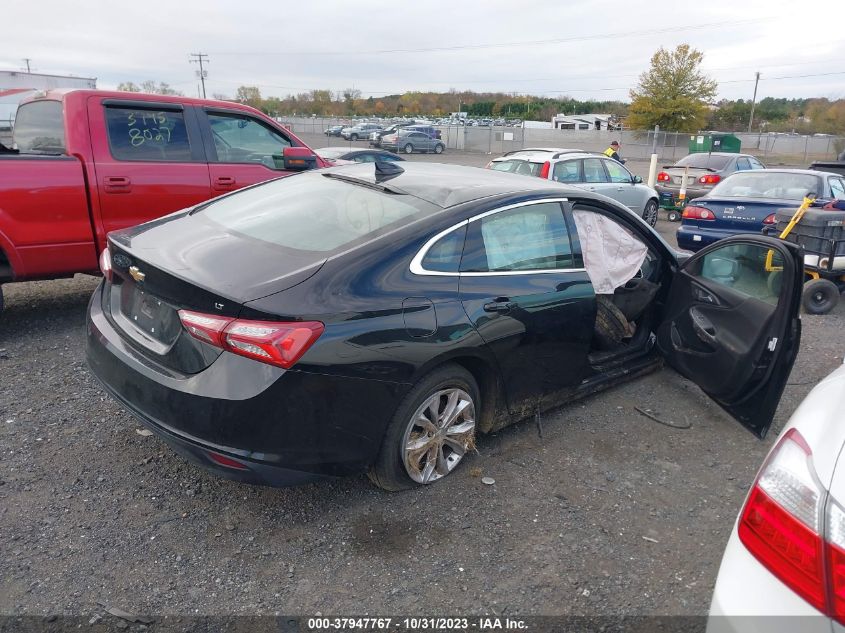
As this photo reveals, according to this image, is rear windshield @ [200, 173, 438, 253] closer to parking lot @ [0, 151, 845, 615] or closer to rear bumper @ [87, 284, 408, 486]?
rear bumper @ [87, 284, 408, 486]

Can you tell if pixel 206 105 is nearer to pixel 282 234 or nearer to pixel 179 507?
pixel 282 234

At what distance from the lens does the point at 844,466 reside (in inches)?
62.1

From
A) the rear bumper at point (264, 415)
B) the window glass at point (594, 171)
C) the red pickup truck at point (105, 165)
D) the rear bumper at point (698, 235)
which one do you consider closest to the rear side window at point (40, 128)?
the red pickup truck at point (105, 165)

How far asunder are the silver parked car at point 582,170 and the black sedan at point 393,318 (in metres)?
6.44

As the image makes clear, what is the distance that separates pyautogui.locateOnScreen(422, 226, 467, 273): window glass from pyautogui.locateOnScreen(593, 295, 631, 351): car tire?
1.64 metres

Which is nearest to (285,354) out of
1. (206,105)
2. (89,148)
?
(89,148)

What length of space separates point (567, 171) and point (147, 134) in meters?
7.30

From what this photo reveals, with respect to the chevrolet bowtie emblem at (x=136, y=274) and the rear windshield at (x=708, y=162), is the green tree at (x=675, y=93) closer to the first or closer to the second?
the rear windshield at (x=708, y=162)

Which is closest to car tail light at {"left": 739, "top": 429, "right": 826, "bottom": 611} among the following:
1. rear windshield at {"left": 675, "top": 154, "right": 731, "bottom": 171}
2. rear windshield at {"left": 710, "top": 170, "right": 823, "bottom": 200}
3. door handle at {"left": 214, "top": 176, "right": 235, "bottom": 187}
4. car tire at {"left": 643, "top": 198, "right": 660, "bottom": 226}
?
door handle at {"left": 214, "top": 176, "right": 235, "bottom": 187}

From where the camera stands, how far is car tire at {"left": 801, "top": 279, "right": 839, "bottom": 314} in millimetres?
6879

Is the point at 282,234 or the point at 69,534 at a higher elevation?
the point at 282,234

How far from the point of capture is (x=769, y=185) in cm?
889

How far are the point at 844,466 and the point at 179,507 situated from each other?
2.72 metres

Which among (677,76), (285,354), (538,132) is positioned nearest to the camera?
(285,354)
